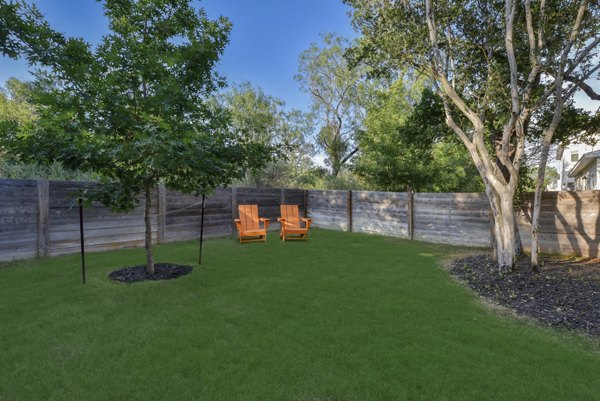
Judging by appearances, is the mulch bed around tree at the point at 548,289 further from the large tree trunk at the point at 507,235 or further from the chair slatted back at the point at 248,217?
the chair slatted back at the point at 248,217

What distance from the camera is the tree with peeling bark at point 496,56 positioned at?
5035mm

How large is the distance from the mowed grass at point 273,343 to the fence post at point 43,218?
1.08 metres

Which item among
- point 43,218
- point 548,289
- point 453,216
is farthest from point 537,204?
point 43,218

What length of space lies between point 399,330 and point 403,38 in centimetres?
496

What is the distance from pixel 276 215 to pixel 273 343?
326 inches

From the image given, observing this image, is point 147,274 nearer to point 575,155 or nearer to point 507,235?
point 507,235

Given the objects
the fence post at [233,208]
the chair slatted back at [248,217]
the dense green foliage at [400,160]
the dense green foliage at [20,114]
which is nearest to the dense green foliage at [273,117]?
the dense green foliage at [400,160]

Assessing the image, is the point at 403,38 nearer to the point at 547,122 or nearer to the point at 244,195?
the point at 547,122

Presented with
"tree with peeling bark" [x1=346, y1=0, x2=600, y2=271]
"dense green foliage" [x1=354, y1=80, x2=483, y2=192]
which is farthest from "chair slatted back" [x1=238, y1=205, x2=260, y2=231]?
"dense green foliage" [x1=354, y1=80, x2=483, y2=192]

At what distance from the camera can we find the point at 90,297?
403 centimetres

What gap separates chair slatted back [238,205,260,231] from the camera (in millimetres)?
8824

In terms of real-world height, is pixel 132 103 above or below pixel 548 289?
above

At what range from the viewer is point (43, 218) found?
242 inches

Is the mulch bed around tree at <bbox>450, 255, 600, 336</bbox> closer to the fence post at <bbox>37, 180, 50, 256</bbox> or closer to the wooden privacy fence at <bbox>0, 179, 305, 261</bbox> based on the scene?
the wooden privacy fence at <bbox>0, 179, 305, 261</bbox>
